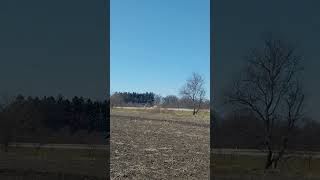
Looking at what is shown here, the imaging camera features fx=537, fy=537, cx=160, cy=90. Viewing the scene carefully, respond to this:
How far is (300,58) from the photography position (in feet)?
44.1

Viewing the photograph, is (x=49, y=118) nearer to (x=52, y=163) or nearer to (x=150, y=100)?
(x=52, y=163)

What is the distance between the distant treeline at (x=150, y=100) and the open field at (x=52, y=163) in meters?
6.04

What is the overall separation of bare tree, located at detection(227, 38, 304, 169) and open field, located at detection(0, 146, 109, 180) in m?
4.15

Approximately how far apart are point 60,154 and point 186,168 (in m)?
4.73

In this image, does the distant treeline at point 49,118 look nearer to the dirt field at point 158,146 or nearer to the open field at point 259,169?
the dirt field at point 158,146

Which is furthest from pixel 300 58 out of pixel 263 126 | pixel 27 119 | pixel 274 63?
pixel 27 119

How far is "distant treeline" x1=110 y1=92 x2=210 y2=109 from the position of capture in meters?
22.2

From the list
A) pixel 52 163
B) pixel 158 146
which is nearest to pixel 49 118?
pixel 52 163

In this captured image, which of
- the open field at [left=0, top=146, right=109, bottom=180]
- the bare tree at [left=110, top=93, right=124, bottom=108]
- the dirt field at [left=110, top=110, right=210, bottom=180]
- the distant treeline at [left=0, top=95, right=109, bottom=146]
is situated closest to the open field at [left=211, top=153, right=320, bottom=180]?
the dirt field at [left=110, top=110, right=210, bottom=180]

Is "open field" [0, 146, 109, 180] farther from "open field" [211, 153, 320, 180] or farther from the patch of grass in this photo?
the patch of grass

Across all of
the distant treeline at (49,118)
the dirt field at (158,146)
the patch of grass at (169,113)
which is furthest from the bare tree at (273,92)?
the patch of grass at (169,113)

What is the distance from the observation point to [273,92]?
47.0 feet

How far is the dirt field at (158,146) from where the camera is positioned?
1706cm

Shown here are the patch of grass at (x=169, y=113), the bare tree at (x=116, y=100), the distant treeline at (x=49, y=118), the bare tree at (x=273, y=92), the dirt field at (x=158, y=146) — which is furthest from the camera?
the patch of grass at (x=169, y=113)
